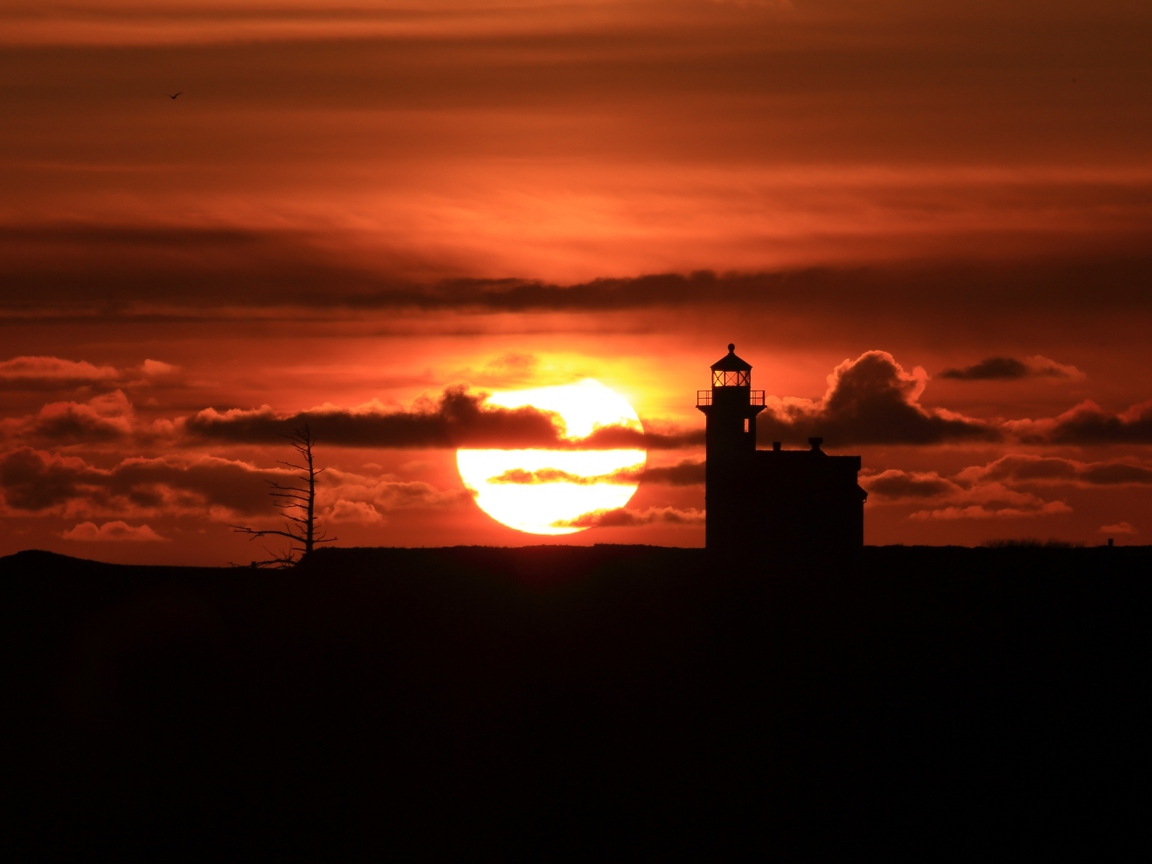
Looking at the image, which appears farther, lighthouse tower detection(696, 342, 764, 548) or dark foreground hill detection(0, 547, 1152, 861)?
lighthouse tower detection(696, 342, 764, 548)

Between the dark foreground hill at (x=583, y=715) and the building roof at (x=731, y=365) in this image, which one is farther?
the building roof at (x=731, y=365)

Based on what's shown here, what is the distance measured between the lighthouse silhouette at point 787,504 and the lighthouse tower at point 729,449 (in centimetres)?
5

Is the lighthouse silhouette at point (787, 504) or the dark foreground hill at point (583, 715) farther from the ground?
the lighthouse silhouette at point (787, 504)

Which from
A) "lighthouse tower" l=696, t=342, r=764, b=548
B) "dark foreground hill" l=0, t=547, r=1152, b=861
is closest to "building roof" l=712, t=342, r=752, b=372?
"lighthouse tower" l=696, t=342, r=764, b=548

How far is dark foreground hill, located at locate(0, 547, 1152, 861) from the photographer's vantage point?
24156mm

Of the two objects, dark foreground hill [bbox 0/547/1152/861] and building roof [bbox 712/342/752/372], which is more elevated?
building roof [bbox 712/342/752/372]

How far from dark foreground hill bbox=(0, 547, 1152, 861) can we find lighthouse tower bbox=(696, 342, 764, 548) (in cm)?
1376

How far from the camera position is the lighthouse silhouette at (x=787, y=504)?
5269 centimetres

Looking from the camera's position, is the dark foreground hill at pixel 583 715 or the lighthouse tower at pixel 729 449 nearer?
the dark foreground hill at pixel 583 715

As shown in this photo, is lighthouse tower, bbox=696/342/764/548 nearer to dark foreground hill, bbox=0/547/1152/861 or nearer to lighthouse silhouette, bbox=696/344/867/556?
lighthouse silhouette, bbox=696/344/867/556

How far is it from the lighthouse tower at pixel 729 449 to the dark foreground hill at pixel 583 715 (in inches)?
542

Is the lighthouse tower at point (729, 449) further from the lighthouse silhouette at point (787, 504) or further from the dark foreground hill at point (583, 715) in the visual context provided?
the dark foreground hill at point (583, 715)

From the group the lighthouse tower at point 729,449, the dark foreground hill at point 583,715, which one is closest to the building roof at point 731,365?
the lighthouse tower at point 729,449

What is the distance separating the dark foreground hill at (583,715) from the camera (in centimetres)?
2416
